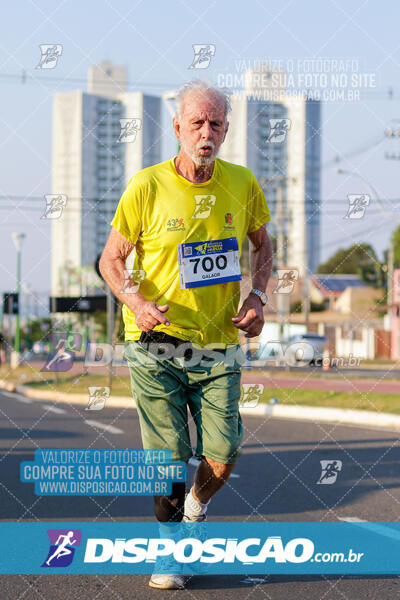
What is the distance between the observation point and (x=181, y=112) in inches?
165

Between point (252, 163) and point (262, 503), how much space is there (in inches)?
4539

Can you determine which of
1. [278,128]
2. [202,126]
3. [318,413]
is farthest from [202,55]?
[318,413]

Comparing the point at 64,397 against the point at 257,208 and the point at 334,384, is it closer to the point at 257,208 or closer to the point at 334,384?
the point at 334,384

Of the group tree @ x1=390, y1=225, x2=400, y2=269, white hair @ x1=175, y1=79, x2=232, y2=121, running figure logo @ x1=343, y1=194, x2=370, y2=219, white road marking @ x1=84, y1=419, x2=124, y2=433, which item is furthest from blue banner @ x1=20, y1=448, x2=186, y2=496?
tree @ x1=390, y1=225, x2=400, y2=269

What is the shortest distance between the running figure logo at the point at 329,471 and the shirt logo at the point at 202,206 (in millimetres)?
3945

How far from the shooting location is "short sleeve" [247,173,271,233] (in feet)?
14.5

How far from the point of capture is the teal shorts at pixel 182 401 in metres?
4.10

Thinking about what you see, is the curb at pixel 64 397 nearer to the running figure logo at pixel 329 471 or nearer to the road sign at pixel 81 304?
→ the road sign at pixel 81 304

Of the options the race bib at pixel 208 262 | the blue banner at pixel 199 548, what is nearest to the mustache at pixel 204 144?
the race bib at pixel 208 262

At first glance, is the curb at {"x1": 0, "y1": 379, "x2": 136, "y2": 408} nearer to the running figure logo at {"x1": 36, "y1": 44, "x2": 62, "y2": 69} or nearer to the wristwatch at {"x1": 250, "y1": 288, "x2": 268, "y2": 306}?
the running figure logo at {"x1": 36, "y1": 44, "x2": 62, "y2": 69}

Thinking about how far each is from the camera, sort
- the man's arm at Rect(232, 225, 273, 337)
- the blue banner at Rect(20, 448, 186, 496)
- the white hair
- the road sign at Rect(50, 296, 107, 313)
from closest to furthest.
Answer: the white hair
the man's arm at Rect(232, 225, 273, 337)
the blue banner at Rect(20, 448, 186, 496)
the road sign at Rect(50, 296, 107, 313)

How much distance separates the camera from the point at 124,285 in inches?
163

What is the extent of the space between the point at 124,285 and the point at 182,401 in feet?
1.90

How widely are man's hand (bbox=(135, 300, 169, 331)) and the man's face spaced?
658 mm
